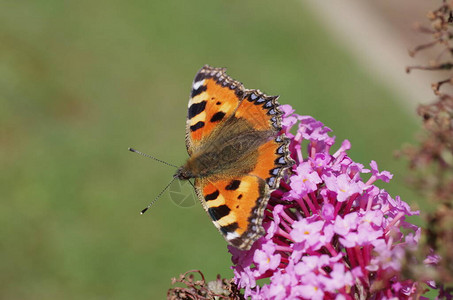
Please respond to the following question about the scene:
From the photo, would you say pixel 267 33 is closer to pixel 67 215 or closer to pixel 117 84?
pixel 117 84

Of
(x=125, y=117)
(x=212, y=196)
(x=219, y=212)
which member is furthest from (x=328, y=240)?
(x=125, y=117)

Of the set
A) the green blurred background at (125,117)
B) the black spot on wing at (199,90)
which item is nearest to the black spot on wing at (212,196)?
the black spot on wing at (199,90)

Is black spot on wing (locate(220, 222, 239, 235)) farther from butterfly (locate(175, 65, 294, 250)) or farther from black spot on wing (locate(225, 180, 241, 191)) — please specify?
black spot on wing (locate(225, 180, 241, 191))

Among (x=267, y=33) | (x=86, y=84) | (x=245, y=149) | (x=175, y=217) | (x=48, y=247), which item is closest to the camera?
(x=245, y=149)

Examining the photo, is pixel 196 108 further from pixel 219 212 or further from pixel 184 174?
pixel 219 212

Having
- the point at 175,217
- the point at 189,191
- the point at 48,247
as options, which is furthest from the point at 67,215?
the point at 189,191

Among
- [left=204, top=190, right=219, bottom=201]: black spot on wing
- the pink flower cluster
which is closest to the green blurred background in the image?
[left=204, top=190, right=219, bottom=201]: black spot on wing
